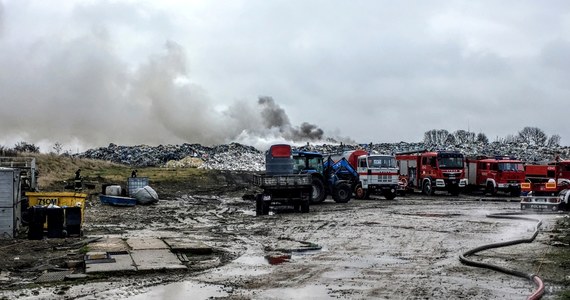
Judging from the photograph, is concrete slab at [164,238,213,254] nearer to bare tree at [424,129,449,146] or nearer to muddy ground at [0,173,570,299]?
muddy ground at [0,173,570,299]

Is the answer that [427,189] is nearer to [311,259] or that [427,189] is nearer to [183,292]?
[311,259]

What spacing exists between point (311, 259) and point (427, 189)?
2804cm

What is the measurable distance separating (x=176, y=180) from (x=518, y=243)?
31320 mm

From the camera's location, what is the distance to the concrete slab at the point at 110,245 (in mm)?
13539

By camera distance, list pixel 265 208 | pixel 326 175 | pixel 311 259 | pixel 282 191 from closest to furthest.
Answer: pixel 311 259 → pixel 265 208 → pixel 282 191 → pixel 326 175

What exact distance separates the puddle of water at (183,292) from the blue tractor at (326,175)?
1996 centimetres

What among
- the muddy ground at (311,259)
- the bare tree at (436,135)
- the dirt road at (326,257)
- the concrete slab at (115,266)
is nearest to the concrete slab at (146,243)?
the muddy ground at (311,259)

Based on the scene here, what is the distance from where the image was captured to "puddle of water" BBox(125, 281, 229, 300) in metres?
9.20

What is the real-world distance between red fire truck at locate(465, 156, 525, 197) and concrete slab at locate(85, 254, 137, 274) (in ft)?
104

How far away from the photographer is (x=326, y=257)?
518 inches

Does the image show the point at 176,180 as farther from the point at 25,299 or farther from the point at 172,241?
the point at 25,299

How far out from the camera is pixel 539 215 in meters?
23.7

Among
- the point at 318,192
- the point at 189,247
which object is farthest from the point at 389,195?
the point at 189,247

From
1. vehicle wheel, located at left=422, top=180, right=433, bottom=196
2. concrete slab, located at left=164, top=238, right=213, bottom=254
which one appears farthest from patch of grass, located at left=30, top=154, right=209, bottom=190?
concrete slab, located at left=164, top=238, right=213, bottom=254
